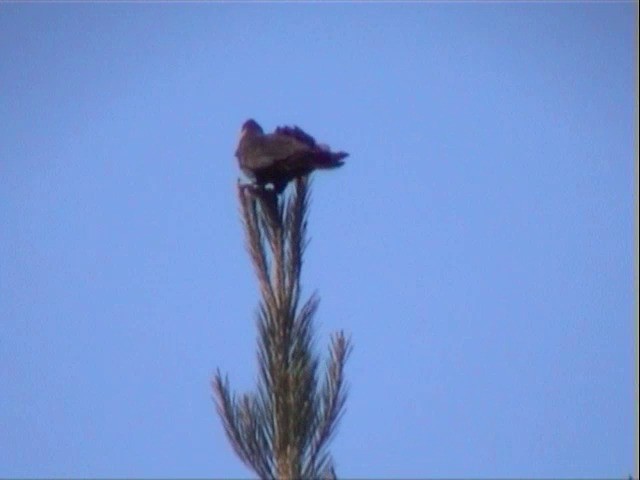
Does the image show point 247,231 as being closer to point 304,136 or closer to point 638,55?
point 304,136

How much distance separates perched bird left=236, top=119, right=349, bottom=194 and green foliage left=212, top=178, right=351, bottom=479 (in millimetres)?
80

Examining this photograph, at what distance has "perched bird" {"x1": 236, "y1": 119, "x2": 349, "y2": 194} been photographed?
238 inches

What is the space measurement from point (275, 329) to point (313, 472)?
0.48m

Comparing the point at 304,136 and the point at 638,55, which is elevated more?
the point at 638,55

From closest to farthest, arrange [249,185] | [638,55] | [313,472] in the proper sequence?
[313,472] → [249,185] → [638,55]

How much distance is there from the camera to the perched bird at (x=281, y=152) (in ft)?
19.8

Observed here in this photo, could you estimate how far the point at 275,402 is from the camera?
19.2 ft

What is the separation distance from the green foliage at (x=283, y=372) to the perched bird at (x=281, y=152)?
80 millimetres

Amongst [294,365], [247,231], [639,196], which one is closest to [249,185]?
[247,231]

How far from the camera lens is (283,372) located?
19.3ft

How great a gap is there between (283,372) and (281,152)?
69 centimetres

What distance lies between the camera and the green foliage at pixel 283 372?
19.0ft

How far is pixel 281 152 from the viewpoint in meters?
6.05

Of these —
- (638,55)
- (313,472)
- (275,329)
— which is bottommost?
(313,472)
